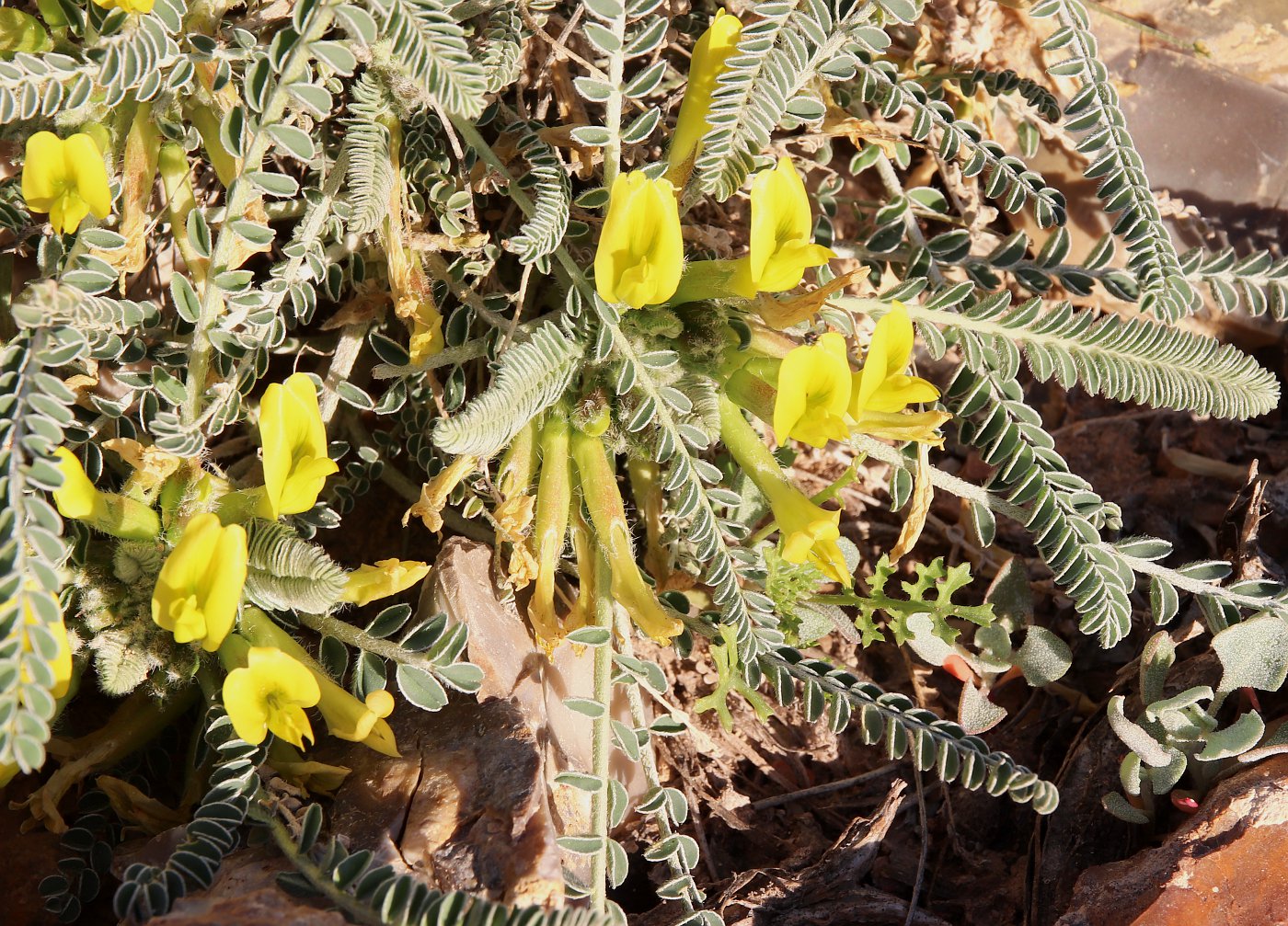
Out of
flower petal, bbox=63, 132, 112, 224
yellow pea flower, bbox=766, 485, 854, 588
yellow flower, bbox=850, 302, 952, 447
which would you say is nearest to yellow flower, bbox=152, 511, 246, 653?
flower petal, bbox=63, 132, 112, 224

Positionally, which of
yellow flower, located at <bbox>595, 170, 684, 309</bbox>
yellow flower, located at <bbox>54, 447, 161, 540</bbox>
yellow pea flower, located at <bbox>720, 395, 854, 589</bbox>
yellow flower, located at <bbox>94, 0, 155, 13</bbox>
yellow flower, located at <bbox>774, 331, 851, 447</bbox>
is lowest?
yellow flower, located at <bbox>54, 447, 161, 540</bbox>

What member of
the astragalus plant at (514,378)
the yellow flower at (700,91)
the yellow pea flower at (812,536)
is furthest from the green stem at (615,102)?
the yellow pea flower at (812,536)

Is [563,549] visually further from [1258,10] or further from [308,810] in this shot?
[1258,10]

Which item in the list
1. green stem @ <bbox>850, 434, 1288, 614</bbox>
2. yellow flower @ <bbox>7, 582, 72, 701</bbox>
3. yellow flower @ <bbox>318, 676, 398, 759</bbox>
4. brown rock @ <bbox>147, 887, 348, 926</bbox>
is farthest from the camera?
green stem @ <bbox>850, 434, 1288, 614</bbox>

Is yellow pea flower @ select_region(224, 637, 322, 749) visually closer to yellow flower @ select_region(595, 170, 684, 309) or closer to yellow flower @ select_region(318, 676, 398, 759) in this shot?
yellow flower @ select_region(318, 676, 398, 759)

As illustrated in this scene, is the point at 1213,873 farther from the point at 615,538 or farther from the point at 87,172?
the point at 87,172

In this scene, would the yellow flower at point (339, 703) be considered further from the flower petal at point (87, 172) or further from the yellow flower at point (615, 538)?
the flower petal at point (87, 172)

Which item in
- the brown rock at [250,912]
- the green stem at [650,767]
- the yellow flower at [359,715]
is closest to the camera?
the brown rock at [250,912]

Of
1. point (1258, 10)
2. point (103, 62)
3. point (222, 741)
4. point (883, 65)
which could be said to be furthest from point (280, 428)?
point (1258, 10)
